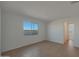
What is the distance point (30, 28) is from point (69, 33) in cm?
52

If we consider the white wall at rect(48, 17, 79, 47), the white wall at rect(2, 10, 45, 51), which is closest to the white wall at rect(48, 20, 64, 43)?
the white wall at rect(48, 17, 79, 47)

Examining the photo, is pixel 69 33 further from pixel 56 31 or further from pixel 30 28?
pixel 30 28

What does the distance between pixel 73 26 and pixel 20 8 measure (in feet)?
2.33

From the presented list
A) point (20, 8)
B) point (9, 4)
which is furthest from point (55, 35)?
point (9, 4)

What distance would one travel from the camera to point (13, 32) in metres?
1.25

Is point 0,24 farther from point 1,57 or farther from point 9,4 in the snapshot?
point 1,57

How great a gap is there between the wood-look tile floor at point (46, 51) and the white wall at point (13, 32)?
7cm

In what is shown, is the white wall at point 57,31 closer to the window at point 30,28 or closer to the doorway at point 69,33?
the doorway at point 69,33

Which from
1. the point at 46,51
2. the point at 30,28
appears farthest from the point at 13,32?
the point at 46,51

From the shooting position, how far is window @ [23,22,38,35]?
1.25 metres

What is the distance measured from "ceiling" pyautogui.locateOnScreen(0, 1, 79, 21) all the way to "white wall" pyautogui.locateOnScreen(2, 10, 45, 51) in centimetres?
8

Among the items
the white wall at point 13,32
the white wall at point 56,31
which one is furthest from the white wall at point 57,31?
the white wall at point 13,32

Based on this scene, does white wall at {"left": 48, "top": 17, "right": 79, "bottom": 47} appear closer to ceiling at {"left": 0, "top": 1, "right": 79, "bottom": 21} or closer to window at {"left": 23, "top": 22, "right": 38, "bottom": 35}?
ceiling at {"left": 0, "top": 1, "right": 79, "bottom": 21}

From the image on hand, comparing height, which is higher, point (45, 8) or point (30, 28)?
point (45, 8)
